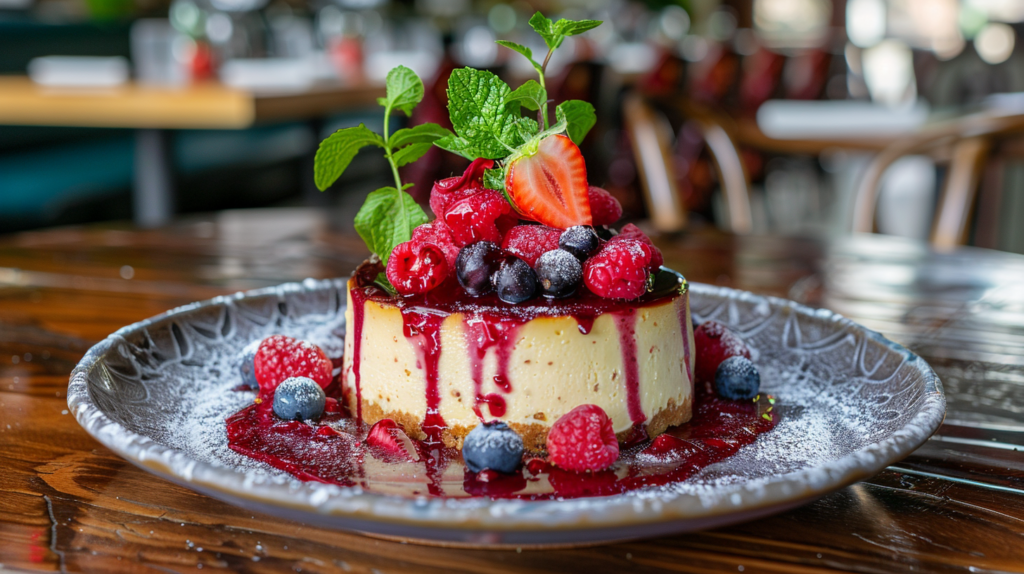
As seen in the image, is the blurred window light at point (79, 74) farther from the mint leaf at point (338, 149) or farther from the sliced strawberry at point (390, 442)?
the sliced strawberry at point (390, 442)

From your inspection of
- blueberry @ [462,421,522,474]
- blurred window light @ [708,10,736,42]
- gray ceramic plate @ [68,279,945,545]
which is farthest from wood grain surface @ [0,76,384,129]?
blurred window light @ [708,10,736,42]

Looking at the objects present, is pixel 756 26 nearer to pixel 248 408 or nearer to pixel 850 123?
pixel 850 123

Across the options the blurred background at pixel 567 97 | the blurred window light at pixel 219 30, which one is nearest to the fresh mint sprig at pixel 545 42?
the blurred background at pixel 567 97

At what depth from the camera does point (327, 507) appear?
599 mm

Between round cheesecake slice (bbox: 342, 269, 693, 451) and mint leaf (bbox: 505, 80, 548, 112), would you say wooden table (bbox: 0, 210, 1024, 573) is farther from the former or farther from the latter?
mint leaf (bbox: 505, 80, 548, 112)

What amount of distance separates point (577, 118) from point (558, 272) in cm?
23

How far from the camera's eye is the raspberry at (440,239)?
98cm

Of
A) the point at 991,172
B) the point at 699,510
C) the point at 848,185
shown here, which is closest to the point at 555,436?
the point at 699,510

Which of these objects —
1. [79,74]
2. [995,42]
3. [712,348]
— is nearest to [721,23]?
[995,42]

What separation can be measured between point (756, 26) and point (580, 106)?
11646 millimetres

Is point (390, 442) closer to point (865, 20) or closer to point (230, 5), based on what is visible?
point (230, 5)

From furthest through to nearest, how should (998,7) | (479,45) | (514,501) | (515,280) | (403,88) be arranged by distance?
(998,7) → (479,45) → (403,88) → (515,280) → (514,501)

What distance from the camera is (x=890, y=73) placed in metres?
6.12

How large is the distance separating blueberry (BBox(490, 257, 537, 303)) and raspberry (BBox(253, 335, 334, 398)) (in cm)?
28
